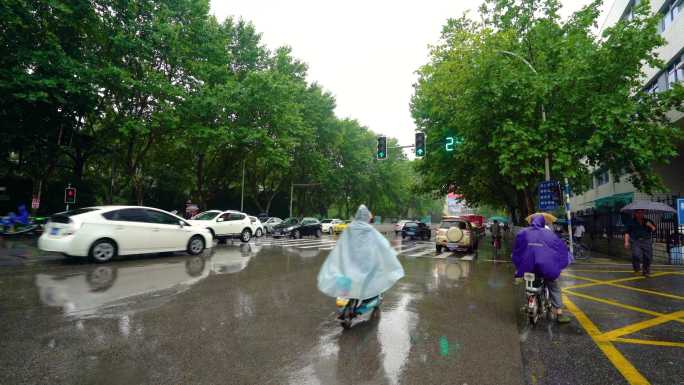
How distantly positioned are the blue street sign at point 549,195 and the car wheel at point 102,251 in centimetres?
1547

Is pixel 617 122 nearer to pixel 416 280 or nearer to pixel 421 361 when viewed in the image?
pixel 416 280

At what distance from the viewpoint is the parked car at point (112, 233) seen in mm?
9977

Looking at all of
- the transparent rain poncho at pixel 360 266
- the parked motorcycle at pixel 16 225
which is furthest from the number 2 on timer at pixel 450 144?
the parked motorcycle at pixel 16 225

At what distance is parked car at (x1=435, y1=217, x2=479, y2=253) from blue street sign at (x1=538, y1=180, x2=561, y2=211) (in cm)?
332

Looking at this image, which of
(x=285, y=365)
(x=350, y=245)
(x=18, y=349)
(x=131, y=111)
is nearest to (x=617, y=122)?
(x=350, y=245)

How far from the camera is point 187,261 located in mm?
11578

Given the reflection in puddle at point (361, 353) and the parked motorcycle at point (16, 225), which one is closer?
the reflection in puddle at point (361, 353)

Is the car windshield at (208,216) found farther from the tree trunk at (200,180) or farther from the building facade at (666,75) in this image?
the building facade at (666,75)

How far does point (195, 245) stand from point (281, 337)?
9776mm

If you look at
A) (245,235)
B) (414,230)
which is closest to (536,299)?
(245,235)

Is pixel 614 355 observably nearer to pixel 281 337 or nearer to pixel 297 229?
pixel 281 337

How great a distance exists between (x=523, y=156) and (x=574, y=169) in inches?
109

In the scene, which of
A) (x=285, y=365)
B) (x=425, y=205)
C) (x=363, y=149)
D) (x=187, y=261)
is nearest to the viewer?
(x=285, y=365)

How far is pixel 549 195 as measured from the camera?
14.5 meters
